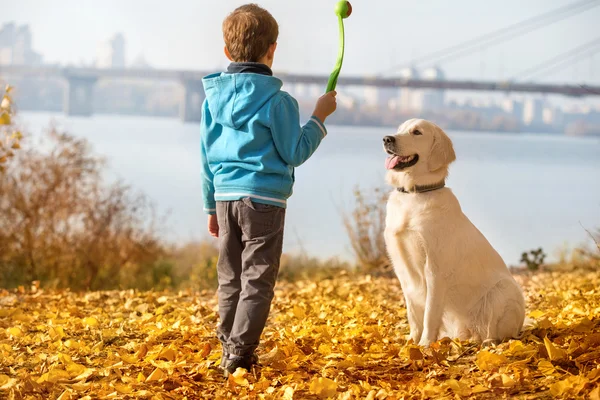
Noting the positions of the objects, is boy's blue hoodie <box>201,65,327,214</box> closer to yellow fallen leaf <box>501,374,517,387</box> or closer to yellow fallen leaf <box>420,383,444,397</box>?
yellow fallen leaf <box>420,383,444,397</box>

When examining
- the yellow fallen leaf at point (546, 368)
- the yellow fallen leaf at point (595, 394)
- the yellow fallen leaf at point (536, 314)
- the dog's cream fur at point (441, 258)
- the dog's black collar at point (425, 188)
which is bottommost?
the yellow fallen leaf at point (536, 314)

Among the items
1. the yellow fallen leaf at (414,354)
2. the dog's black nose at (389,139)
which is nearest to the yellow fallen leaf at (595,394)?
the yellow fallen leaf at (414,354)

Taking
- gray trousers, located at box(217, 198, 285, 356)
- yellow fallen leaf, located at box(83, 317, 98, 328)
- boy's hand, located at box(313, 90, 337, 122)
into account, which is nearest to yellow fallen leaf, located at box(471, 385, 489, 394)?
gray trousers, located at box(217, 198, 285, 356)

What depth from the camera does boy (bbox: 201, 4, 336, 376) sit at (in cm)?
227

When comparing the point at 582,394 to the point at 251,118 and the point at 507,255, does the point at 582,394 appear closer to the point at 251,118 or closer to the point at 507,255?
the point at 251,118

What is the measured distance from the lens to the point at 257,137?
2273mm

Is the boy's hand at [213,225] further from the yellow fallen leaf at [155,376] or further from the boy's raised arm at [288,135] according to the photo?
the yellow fallen leaf at [155,376]

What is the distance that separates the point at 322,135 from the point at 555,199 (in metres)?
9.75

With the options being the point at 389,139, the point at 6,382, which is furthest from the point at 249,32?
the point at 6,382

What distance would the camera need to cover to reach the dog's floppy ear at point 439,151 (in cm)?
260

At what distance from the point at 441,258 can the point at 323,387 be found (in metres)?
0.70

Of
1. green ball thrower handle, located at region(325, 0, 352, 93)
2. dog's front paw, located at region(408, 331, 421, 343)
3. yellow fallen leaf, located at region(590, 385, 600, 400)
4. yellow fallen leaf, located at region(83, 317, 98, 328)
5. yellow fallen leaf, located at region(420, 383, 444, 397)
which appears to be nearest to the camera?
yellow fallen leaf, located at region(590, 385, 600, 400)

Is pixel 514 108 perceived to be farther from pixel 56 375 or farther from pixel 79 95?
pixel 56 375

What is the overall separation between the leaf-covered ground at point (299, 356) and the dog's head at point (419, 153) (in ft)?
2.06
